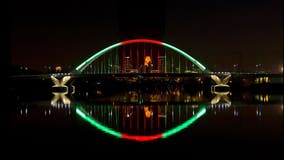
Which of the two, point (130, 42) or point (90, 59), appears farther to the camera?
point (90, 59)

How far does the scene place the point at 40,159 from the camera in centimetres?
865

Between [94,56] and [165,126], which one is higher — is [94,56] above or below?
above

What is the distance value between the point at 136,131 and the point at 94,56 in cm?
4182

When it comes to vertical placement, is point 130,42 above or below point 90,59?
above

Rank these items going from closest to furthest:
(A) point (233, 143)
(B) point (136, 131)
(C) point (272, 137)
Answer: (A) point (233, 143) → (C) point (272, 137) → (B) point (136, 131)

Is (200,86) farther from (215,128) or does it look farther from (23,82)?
(215,128)

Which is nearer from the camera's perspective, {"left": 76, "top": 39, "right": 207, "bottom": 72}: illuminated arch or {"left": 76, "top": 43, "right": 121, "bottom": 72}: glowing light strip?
{"left": 76, "top": 39, "right": 207, "bottom": 72}: illuminated arch

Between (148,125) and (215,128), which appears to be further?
(148,125)

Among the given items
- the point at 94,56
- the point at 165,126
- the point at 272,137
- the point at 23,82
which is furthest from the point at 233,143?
the point at 23,82

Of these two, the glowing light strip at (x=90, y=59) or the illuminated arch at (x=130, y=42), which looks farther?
the glowing light strip at (x=90, y=59)

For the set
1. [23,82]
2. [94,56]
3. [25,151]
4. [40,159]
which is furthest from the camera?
[23,82]

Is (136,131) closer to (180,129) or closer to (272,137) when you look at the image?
(180,129)

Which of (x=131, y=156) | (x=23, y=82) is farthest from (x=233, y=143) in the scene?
(x=23, y=82)

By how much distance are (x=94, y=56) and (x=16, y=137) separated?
4310 centimetres
